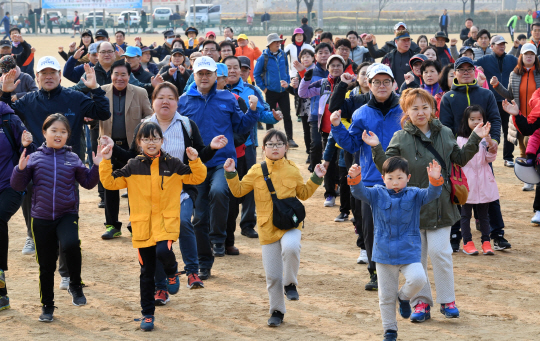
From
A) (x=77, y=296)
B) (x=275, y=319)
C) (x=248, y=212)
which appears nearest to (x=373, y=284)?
(x=275, y=319)

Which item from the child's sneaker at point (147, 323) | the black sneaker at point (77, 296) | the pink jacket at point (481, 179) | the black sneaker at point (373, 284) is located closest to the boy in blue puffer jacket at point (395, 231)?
the black sneaker at point (373, 284)

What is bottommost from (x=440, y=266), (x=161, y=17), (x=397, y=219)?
(x=440, y=266)

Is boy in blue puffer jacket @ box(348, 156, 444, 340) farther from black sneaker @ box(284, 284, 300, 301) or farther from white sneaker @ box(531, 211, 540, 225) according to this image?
white sneaker @ box(531, 211, 540, 225)

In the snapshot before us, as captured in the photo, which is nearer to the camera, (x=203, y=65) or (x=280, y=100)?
(x=203, y=65)

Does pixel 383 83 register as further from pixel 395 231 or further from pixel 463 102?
pixel 463 102

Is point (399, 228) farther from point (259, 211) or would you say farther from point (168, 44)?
point (168, 44)

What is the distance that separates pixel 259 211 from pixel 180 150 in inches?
41.1

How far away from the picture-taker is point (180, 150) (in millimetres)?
6527

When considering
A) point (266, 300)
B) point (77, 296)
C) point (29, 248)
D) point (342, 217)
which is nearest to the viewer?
point (77, 296)

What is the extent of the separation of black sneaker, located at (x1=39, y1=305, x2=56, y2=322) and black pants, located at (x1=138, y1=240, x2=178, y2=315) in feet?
2.84

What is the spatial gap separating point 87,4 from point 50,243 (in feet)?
172

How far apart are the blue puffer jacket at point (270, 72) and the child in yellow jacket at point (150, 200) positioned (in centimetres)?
872

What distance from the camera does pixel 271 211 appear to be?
234 inches

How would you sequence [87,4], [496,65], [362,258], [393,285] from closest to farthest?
[393,285] → [362,258] → [496,65] → [87,4]
